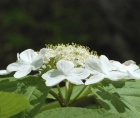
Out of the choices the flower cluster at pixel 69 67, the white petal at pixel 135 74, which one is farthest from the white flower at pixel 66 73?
the white petal at pixel 135 74

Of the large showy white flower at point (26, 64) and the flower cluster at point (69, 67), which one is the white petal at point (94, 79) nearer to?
the flower cluster at point (69, 67)

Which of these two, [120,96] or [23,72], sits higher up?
[23,72]

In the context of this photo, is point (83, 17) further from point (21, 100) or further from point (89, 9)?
point (21, 100)

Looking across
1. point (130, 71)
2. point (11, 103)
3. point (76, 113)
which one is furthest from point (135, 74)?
point (11, 103)

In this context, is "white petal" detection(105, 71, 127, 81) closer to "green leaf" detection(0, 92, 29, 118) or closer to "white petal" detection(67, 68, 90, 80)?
"white petal" detection(67, 68, 90, 80)

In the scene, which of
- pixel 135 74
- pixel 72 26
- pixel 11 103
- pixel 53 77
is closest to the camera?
pixel 11 103

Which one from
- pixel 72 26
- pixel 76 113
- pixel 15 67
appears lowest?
pixel 76 113

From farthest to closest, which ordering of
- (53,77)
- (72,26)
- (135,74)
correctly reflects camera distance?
(72,26) < (135,74) < (53,77)

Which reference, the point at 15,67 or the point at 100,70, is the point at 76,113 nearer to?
the point at 100,70
